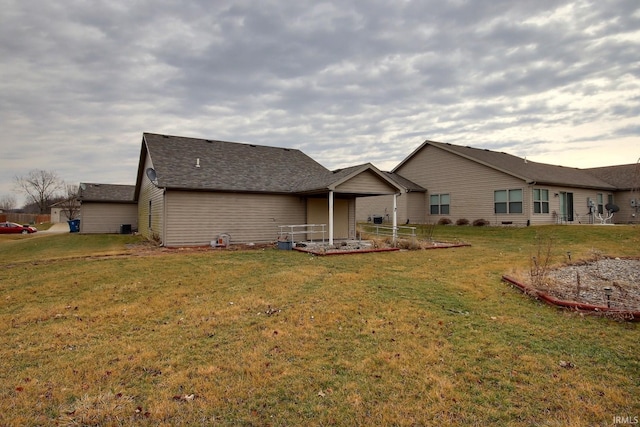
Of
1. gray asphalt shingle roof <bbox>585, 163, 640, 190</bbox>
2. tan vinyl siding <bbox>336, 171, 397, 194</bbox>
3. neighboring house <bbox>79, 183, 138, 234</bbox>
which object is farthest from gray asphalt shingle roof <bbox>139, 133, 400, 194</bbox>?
gray asphalt shingle roof <bbox>585, 163, 640, 190</bbox>

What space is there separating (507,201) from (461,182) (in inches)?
134

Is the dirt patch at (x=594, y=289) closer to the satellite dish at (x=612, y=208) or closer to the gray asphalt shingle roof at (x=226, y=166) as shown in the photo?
the gray asphalt shingle roof at (x=226, y=166)

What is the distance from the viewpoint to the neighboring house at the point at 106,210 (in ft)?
83.8

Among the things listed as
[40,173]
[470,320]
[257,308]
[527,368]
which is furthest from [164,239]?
[40,173]

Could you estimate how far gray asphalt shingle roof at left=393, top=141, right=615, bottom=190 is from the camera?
21636 mm

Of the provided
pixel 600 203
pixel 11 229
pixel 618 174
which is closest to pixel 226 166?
pixel 11 229

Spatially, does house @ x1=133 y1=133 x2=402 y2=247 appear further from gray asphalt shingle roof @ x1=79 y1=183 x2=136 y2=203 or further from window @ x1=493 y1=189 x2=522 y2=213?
window @ x1=493 y1=189 x2=522 y2=213

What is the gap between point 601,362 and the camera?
3918 millimetres

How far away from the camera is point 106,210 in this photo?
26203 mm

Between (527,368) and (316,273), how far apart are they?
18.3 ft

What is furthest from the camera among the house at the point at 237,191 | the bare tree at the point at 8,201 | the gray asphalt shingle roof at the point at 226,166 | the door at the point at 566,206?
the bare tree at the point at 8,201

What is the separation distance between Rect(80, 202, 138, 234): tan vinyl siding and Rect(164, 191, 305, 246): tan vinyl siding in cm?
1446

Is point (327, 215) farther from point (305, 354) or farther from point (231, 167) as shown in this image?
point (305, 354)

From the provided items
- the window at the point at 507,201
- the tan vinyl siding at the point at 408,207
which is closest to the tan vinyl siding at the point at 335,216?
the tan vinyl siding at the point at 408,207
